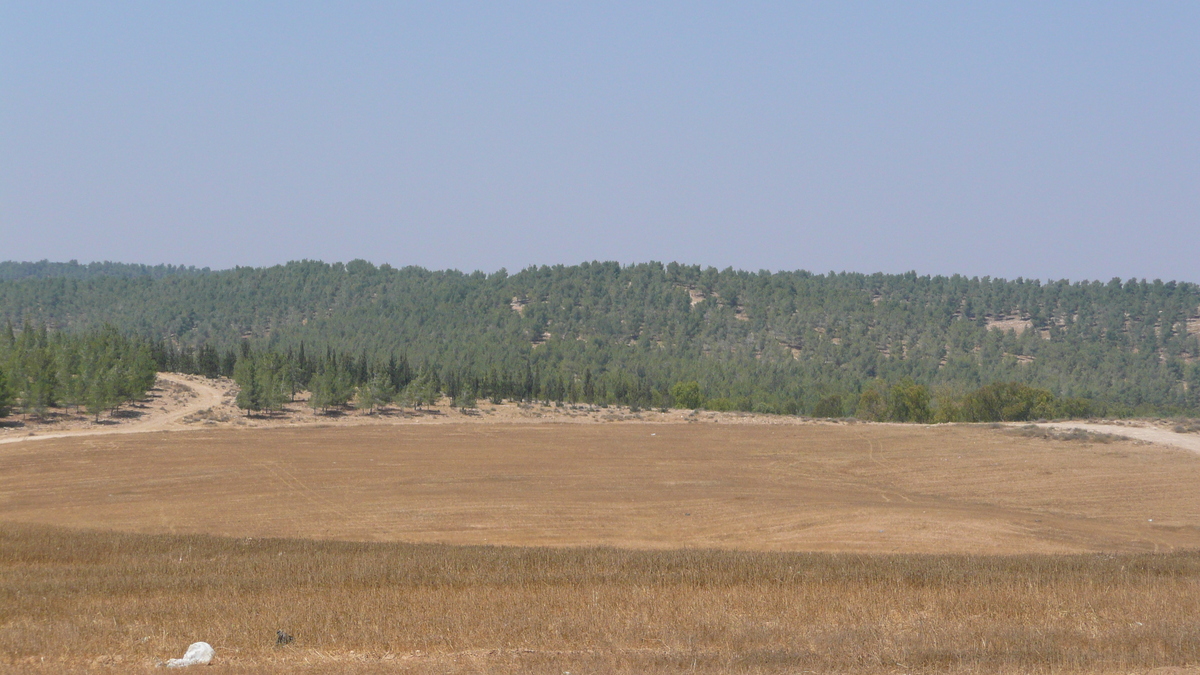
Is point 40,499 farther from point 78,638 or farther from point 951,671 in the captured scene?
point 951,671

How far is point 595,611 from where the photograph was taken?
16.4 meters

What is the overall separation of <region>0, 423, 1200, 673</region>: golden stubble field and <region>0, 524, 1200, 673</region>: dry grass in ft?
0.23

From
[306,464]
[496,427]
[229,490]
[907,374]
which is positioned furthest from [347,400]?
[907,374]

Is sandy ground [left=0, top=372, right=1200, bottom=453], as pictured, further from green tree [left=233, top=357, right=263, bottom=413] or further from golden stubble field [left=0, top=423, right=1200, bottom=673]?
golden stubble field [left=0, top=423, right=1200, bottom=673]

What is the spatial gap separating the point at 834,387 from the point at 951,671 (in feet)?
512

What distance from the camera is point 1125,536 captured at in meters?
34.8

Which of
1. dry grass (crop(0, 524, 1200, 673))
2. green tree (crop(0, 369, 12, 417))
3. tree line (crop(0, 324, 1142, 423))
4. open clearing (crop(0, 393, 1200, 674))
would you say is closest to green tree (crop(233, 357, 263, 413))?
tree line (crop(0, 324, 1142, 423))

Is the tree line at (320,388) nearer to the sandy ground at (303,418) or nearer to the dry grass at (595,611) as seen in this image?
the sandy ground at (303,418)

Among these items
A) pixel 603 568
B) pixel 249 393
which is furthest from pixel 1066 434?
pixel 249 393

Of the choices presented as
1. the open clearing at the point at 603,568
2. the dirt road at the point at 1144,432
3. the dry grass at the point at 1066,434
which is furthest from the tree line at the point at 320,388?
the dry grass at the point at 1066,434

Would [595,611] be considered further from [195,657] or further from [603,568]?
[195,657]

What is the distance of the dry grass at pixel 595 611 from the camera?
13664 mm

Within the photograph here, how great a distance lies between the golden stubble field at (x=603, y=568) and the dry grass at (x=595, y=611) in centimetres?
7

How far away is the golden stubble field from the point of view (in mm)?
14133
